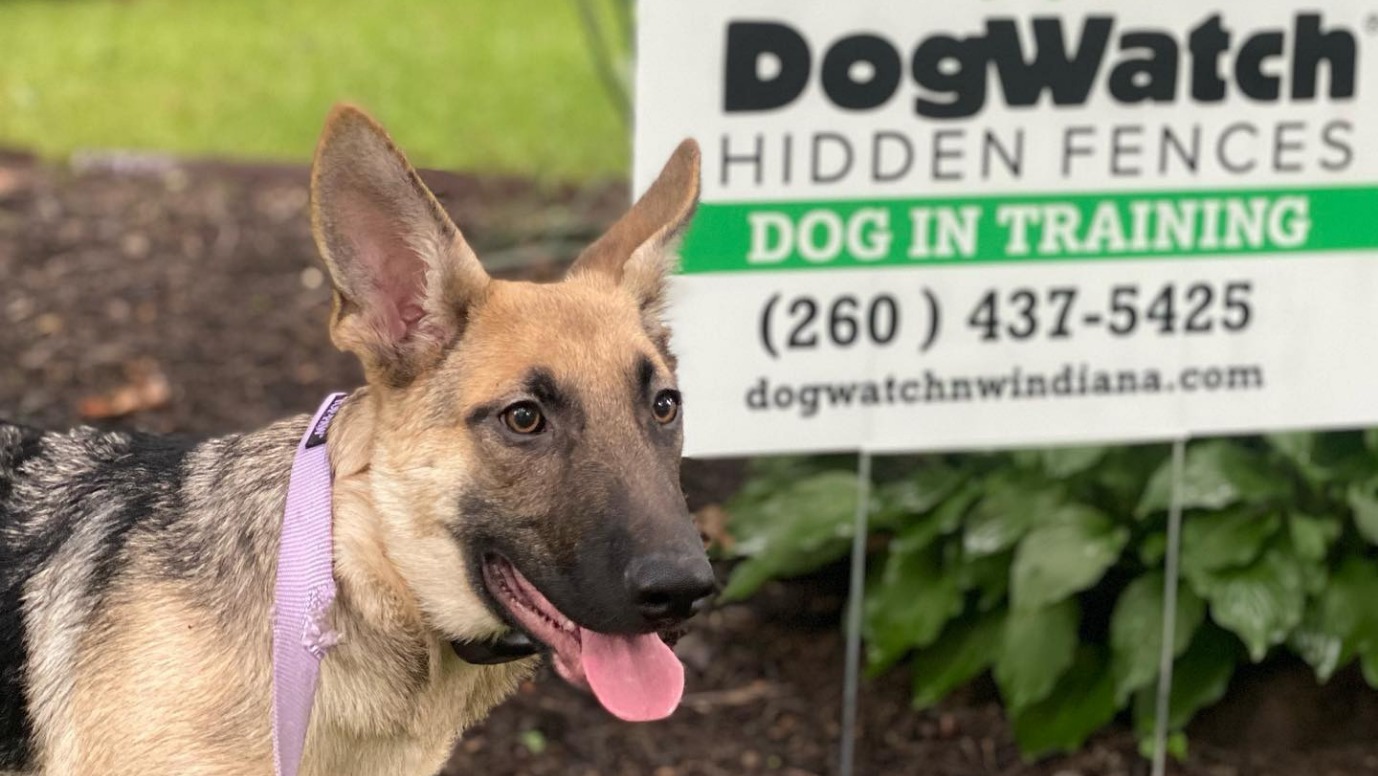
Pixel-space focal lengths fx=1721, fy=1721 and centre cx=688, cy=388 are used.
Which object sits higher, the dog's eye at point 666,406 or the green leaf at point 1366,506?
the dog's eye at point 666,406

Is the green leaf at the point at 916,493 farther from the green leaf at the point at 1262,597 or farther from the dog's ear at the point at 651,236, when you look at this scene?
the dog's ear at the point at 651,236

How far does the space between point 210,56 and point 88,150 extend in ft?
8.50

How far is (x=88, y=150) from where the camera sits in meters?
9.11

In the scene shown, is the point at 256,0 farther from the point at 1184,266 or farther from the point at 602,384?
the point at 602,384

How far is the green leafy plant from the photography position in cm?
470

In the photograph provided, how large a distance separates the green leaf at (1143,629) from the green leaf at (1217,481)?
0.22 meters

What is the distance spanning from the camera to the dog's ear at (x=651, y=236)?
3.39 metres

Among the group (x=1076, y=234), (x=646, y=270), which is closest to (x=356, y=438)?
(x=646, y=270)

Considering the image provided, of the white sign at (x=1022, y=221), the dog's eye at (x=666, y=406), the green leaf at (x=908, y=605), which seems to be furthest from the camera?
the green leaf at (x=908, y=605)

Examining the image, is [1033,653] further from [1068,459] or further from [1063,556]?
[1068,459]

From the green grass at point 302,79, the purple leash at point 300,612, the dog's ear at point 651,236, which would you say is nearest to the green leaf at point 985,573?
the dog's ear at point 651,236

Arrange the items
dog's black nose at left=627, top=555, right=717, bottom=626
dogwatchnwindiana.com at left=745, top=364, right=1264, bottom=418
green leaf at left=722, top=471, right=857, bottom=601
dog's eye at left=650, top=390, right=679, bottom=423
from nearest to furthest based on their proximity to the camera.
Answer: dog's black nose at left=627, top=555, right=717, bottom=626 < dog's eye at left=650, top=390, right=679, bottom=423 < dogwatchnwindiana.com at left=745, top=364, right=1264, bottom=418 < green leaf at left=722, top=471, right=857, bottom=601

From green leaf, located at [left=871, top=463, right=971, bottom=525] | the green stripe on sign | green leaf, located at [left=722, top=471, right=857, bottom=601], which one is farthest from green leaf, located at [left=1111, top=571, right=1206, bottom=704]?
the green stripe on sign

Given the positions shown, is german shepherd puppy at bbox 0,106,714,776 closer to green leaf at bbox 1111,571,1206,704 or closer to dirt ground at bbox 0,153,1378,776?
dirt ground at bbox 0,153,1378,776
